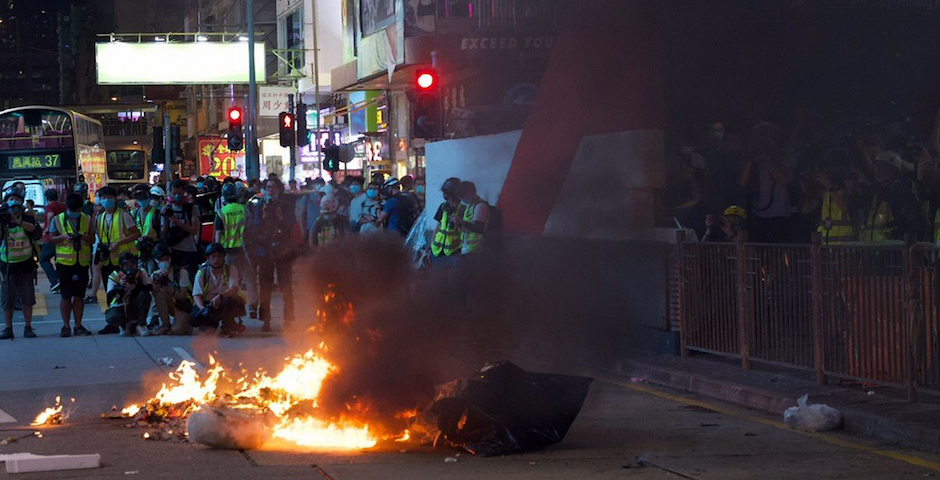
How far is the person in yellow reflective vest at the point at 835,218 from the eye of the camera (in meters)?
10.5

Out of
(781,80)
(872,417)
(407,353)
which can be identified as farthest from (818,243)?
(781,80)

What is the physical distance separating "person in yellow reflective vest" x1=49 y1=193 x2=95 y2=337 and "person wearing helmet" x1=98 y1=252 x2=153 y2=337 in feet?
1.05

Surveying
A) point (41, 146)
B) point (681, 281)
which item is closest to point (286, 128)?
point (41, 146)

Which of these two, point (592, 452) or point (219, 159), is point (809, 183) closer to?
point (592, 452)

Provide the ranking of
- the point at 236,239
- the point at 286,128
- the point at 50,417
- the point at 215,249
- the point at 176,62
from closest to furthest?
the point at 50,417 → the point at 215,249 → the point at 236,239 → the point at 286,128 → the point at 176,62

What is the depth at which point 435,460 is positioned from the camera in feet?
20.1

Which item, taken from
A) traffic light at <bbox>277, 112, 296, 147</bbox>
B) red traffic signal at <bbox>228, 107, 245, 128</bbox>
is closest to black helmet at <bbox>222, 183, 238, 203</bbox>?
traffic light at <bbox>277, 112, 296, 147</bbox>

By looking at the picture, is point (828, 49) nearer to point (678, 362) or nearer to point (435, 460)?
point (678, 362)

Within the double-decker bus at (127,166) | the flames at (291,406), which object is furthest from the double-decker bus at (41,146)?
the double-decker bus at (127,166)

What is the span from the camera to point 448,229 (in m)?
11.7

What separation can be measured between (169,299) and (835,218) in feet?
21.3

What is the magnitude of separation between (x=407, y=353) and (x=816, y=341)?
2858 mm

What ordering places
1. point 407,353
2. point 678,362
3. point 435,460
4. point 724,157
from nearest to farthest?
point 435,460 < point 407,353 < point 678,362 < point 724,157

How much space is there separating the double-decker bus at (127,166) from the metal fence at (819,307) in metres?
49.1
